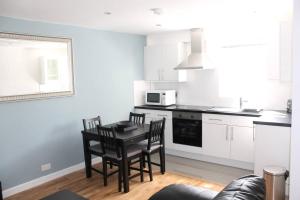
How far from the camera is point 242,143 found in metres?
4.18

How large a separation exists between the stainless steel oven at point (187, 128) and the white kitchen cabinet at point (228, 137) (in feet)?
0.34

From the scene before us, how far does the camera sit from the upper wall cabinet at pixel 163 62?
16.9 feet

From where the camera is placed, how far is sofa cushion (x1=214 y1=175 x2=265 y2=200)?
1.53 m

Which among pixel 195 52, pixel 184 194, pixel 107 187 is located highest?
pixel 195 52

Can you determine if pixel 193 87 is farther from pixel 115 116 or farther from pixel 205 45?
pixel 115 116

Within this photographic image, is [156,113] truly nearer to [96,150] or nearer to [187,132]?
[187,132]

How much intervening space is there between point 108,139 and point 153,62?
96.6 inches

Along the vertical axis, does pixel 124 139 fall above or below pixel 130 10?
below

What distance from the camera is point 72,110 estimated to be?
4273 mm

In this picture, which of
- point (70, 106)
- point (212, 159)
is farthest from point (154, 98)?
point (70, 106)

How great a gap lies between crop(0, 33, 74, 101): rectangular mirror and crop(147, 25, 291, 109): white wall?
2227 millimetres

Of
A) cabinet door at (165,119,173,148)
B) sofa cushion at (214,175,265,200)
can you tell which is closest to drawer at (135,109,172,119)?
cabinet door at (165,119,173,148)

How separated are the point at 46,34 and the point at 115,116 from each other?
6.47 ft

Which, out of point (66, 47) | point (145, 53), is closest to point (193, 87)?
point (145, 53)
